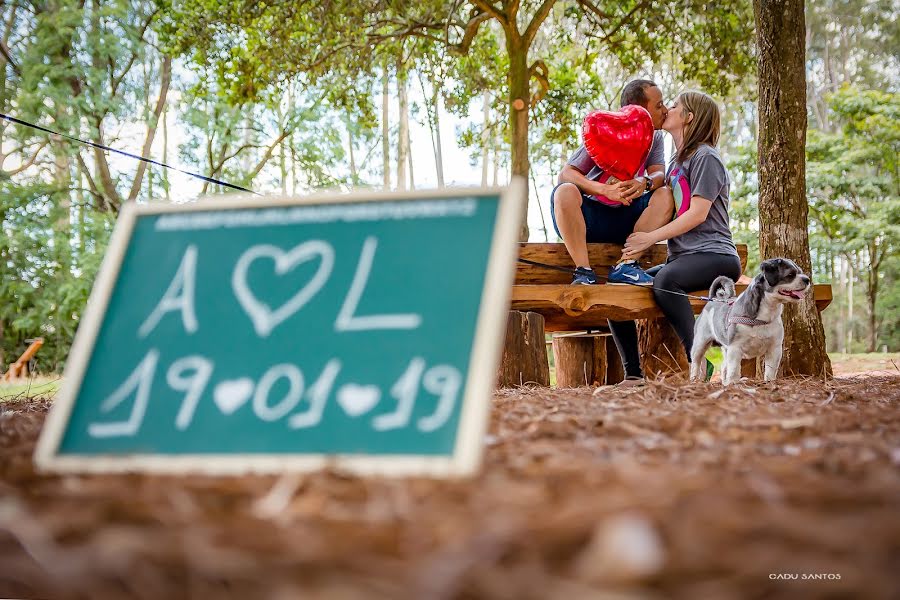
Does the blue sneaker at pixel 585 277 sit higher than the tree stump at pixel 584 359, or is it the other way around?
the blue sneaker at pixel 585 277

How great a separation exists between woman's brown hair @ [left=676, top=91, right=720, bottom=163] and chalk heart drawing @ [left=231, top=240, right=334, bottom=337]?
121 inches

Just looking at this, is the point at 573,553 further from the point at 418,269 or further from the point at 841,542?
the point at 418,269

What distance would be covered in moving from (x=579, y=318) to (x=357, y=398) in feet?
11.4

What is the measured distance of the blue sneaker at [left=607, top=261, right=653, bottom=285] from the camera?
3.98 meters

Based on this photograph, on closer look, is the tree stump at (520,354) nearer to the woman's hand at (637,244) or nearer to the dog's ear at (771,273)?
the woman's hand at (637,244)

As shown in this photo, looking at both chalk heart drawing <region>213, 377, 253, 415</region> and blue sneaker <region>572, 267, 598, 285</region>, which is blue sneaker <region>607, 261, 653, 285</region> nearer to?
blue sneaker <region>572, 267, 598, 285</region>

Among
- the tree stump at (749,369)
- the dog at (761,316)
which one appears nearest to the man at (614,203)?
the dog at (761,316)

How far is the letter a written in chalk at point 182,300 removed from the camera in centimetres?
134

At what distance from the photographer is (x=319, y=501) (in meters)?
0.97

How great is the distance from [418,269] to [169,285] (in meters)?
0.51

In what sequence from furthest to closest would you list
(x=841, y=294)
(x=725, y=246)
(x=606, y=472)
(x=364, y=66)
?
1. (x=841, y=294)
2. (x=364, y=66)
3. (x=725, y=246)
4. (x=606, y=472)

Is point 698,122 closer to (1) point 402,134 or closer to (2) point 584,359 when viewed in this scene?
(2) point 584,359

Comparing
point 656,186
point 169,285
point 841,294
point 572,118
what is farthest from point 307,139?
point 841,294

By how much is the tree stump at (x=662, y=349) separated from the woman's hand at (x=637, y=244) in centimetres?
50
